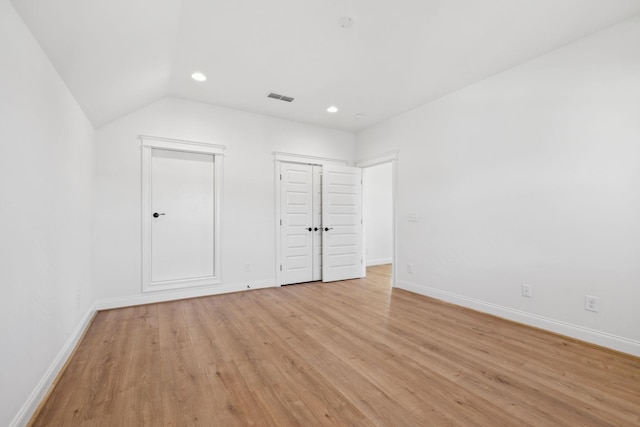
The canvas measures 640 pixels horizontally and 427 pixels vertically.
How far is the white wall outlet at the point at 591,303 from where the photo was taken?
2524mm

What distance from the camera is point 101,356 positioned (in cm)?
234

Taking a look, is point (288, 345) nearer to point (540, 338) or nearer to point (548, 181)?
point (540, 338)

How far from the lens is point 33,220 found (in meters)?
1.74

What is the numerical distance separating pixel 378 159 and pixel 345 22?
279 centimetres

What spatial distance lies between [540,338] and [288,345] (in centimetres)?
241

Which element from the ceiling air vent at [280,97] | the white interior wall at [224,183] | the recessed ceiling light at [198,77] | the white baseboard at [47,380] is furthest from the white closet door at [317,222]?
the white baseboard at [47,380]

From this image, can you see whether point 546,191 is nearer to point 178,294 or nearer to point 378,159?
point 378,159

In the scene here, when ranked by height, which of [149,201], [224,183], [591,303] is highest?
[224,183]

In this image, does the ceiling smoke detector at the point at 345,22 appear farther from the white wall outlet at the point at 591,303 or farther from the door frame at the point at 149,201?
the white wall outlet at the point at 591,303

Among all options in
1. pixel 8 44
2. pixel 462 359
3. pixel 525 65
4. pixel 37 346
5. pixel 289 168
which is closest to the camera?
pixel 8 44

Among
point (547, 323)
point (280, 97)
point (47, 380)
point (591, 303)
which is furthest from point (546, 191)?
point (47, 380)

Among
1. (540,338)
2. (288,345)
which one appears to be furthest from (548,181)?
(288,345)

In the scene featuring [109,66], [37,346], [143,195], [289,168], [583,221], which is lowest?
[37,346]

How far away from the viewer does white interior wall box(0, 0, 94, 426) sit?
1.42 metres
